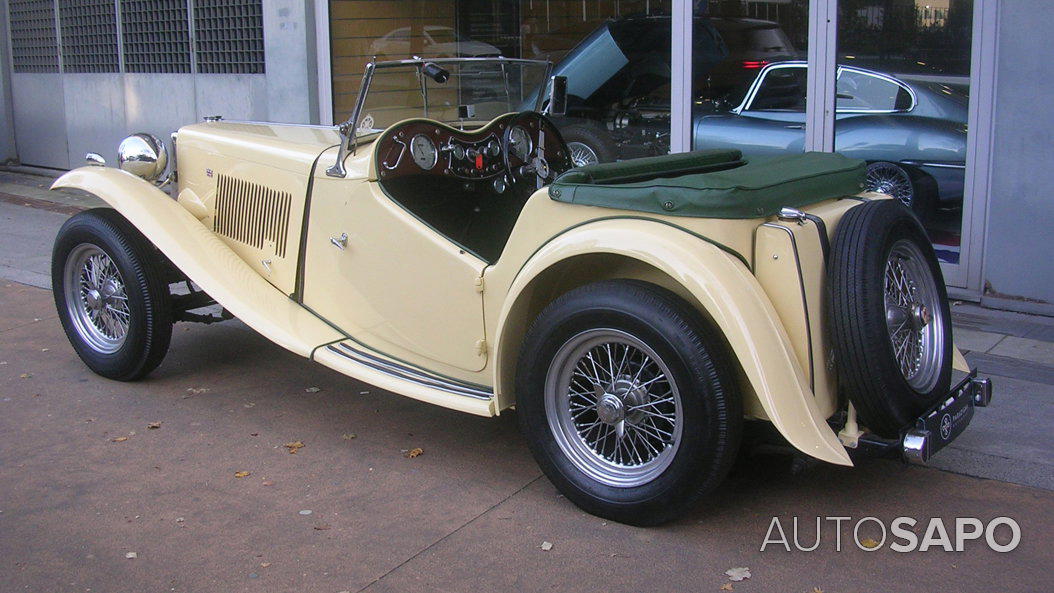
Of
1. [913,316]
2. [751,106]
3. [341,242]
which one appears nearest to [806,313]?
[913,316]

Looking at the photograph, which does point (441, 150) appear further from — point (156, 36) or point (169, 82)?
point (156, 36)

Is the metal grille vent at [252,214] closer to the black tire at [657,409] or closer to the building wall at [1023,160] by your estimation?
the black tire at [657,409]

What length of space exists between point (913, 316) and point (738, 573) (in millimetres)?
1267

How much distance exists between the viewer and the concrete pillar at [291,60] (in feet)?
33.2

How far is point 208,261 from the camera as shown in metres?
5.25

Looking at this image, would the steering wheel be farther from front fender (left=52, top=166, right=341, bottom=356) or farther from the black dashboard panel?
front fender (left=52, top=166, right=341, bottom=356)

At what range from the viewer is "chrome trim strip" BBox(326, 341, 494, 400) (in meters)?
4.38

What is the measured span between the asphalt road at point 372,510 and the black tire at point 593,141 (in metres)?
3.71

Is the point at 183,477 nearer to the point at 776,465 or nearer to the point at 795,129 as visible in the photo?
the point at 776,465

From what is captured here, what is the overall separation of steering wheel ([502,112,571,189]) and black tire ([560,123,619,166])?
3.29 meters

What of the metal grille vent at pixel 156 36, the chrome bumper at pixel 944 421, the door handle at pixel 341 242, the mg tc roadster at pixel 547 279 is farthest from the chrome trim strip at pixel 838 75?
the metal grille vent at pixel 156 36

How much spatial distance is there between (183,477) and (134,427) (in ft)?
2.41

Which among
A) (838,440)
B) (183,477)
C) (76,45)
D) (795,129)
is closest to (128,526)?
(183,477)

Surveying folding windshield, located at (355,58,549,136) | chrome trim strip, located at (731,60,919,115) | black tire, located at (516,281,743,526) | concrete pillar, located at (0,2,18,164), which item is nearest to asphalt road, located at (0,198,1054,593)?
black tire, located at (516,281,743,526)
